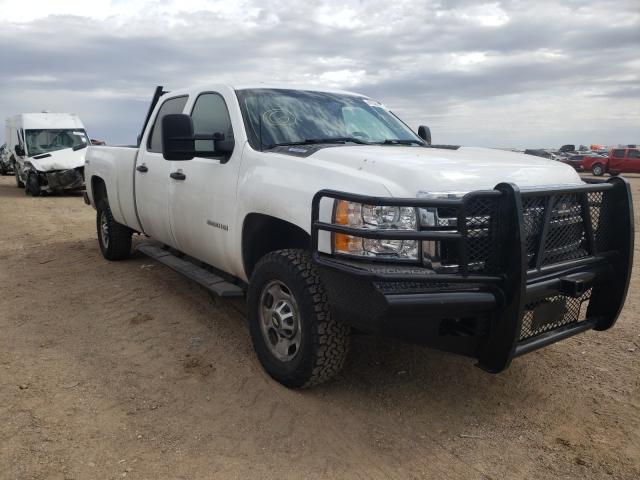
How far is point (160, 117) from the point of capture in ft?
18.1

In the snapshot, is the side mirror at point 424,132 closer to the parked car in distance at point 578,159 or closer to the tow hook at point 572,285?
the tow hook at point 572,285

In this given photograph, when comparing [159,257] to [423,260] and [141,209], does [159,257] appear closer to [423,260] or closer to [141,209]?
[141,209]

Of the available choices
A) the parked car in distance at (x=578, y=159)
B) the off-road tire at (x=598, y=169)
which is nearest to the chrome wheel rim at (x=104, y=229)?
the parked car in distance at (x=578, y=159)

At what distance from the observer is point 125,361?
4008 millimetres

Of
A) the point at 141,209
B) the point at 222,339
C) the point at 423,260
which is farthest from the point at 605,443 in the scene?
the point at 141,209

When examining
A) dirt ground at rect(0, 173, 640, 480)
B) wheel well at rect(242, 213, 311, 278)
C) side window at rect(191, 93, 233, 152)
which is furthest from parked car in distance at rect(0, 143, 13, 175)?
wheel well at rect(242, 213, 311, 278)

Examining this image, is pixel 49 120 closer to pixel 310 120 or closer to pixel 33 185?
pixel 33 185

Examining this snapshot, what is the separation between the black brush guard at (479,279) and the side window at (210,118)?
1.62m

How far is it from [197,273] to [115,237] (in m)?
2.67

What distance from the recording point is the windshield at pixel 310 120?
4.04 metres

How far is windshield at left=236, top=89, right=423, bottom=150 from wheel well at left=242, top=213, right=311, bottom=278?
54cm

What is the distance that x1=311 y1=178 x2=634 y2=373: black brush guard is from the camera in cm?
272

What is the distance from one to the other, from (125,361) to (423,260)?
2.36 metres

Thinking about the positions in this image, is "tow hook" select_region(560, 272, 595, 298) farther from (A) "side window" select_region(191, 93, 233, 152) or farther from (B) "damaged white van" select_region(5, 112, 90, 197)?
(B) "damaged white van" select_region(5, 112, 90, 197)
